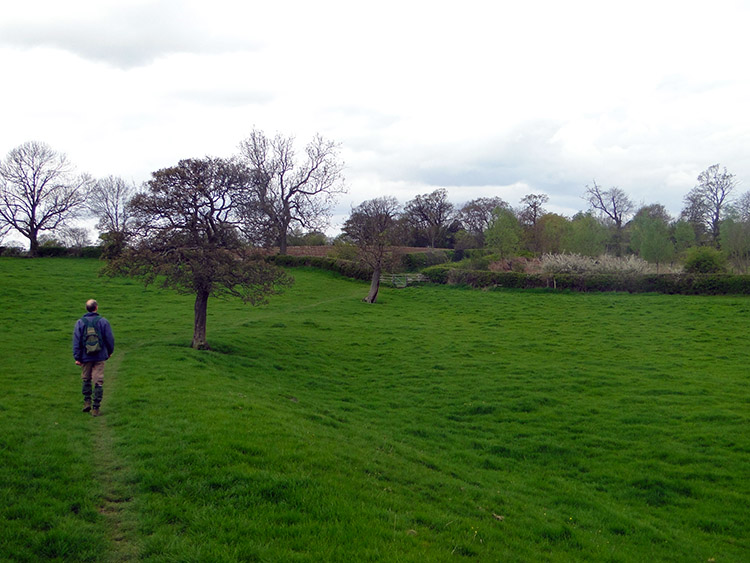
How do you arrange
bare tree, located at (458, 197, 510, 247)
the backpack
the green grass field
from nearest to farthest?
1. the green grass field
2. the backpack
3. bare tree, located at (458, 197, 510, 247)

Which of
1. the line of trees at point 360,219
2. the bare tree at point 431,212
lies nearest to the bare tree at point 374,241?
the line of trees at point 360,219

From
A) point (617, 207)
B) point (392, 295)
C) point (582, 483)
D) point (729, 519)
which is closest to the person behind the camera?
point (729, 519)

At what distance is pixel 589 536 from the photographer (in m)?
7.34

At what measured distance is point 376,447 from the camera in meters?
10.3

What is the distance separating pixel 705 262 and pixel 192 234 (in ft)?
124

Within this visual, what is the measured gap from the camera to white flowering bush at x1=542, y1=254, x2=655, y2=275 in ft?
130

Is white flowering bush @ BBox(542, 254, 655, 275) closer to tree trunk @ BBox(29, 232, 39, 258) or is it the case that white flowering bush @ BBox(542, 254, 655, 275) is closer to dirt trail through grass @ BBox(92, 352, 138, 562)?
dirt trail through grass @ BBox(92, 352, 138, 562)

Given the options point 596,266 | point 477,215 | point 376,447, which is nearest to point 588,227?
point 596,266

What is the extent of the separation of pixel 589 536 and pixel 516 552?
5.76 ft

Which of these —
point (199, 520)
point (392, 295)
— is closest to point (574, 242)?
point (392, 295)

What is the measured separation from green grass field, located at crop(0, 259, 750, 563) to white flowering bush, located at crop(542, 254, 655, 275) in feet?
49.3

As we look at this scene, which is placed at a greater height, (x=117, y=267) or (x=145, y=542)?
(x=117, y=267)

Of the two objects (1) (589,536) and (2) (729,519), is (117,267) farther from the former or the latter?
(2) (729,519)

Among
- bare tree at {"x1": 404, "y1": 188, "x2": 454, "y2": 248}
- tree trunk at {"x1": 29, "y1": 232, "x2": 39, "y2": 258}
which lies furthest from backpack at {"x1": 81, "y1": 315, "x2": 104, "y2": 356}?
bare tree at {"x1": 404, "y1": 188, "x2": 454, "y2": 248}
